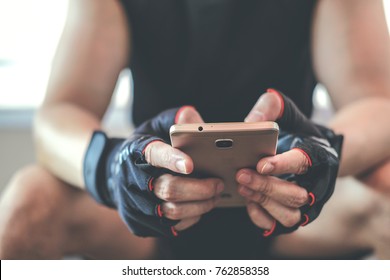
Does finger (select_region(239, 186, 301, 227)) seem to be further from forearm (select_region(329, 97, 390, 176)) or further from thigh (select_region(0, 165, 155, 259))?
thigh (select_region(0, 165, 155, 259))

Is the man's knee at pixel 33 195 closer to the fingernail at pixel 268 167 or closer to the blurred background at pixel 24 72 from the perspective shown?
the fingernail at pixel 268 167

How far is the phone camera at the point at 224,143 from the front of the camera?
1.55 feet

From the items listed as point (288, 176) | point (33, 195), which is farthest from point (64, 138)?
point (288, 176)

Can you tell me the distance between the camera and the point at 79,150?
700mm

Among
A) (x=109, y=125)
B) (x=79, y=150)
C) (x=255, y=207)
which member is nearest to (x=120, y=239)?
(x=79, y=150)

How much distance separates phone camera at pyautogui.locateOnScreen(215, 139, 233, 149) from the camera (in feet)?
1.55

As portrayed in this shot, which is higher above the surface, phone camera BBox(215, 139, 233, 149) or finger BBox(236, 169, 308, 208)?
phone camera BBox(215, 139, 233, 149)

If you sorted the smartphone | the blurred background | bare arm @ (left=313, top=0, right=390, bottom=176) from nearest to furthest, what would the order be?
the smartphone → bare arm @ (left=313, top=0, right=390, bottom=176) → the blurred background

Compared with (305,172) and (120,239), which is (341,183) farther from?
(120,239)

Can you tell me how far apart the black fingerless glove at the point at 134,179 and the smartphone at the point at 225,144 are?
50mm

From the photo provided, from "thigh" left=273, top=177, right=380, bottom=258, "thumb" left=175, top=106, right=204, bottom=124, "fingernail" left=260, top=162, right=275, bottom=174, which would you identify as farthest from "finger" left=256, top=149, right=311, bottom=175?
"thigh" left=273, top=177, right=380, bottom=258

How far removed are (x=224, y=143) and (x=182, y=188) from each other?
0.23 ft

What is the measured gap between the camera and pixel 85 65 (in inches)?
32.8

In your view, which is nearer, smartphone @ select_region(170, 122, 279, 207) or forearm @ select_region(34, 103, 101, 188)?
smartphone @ select_region(170, 122, 279, 207)
